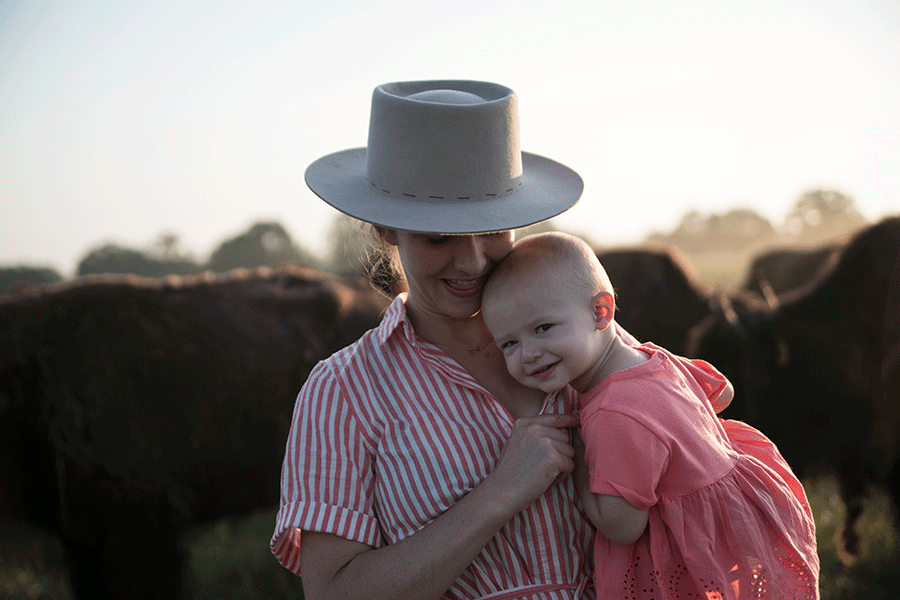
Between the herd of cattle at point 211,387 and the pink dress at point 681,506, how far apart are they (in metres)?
2.94

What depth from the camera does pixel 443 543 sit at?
4.42ft

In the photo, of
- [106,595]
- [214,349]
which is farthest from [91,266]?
[106,595]

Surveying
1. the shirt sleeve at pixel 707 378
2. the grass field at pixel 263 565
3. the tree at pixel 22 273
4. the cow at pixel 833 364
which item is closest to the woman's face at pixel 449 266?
the shirt sleeve at pixel 707 378

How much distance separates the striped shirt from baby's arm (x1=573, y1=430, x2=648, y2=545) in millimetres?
82

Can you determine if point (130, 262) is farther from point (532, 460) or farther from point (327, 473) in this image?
point (532, 460)

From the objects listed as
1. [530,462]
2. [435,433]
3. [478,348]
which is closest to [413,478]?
[435,433]

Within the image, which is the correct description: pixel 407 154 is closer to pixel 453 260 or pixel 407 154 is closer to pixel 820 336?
pixel 453 260

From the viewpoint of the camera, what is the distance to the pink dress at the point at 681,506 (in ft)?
4.52

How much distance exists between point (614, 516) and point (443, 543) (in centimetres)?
35

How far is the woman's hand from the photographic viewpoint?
4.50ft

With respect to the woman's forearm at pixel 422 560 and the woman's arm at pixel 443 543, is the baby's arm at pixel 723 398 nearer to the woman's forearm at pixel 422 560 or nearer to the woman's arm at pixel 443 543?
the woman's arm at pixel 443 543

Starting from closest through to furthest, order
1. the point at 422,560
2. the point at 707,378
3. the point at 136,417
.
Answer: the point at 422,560, the point at 707,378, the point at 136,417

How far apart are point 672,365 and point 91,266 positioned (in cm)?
698

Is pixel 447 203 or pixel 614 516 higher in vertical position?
pixel 447 203
